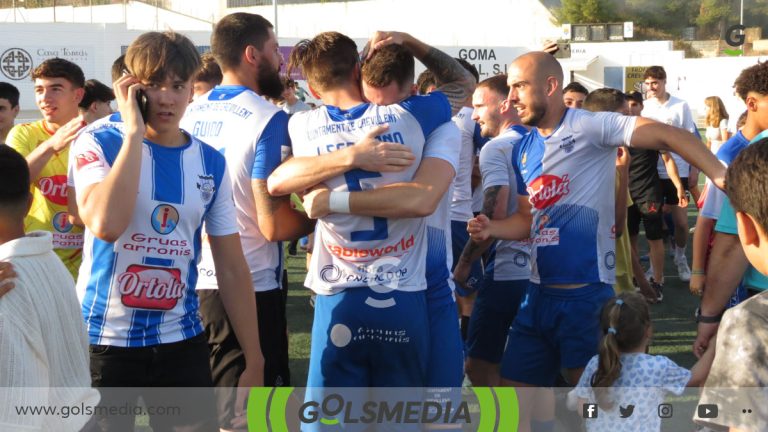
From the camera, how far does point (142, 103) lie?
277 centimetres

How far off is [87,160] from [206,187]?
0.42 metres

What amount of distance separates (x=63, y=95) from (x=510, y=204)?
8.81 ft

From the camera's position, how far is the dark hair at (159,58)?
2.81 m

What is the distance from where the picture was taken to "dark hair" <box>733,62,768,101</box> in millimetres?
3682

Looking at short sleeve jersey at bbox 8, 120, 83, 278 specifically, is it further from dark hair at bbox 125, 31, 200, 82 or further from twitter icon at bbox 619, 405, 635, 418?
twitter icon at bbox 619, 405, 635, 418

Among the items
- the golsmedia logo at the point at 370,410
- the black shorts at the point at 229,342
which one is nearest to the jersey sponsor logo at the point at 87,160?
the black shorts at the point at 229,342

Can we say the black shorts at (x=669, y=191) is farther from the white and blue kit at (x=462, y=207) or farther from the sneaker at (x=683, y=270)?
the white and blue kit at (x=462, y=207)

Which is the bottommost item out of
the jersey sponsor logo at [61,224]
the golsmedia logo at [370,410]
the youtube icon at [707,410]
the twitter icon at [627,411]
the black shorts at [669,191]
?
the twitter icon at [627,411]

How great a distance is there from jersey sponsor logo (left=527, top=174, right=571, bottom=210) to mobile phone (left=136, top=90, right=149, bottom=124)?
1970 mm

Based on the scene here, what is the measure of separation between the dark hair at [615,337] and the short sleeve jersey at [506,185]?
1137 mm

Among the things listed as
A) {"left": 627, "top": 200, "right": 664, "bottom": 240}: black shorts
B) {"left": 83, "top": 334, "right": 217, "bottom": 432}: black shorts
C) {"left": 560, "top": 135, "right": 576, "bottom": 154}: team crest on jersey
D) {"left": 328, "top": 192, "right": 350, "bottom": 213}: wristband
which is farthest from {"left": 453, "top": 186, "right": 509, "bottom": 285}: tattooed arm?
{"left": 627, "top": 200, "right": 664, "bottom": 240}: black shorts

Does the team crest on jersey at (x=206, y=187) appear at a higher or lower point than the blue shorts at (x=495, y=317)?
higher

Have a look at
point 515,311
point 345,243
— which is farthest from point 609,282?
point 345,243

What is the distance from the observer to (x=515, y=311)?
4672mm
